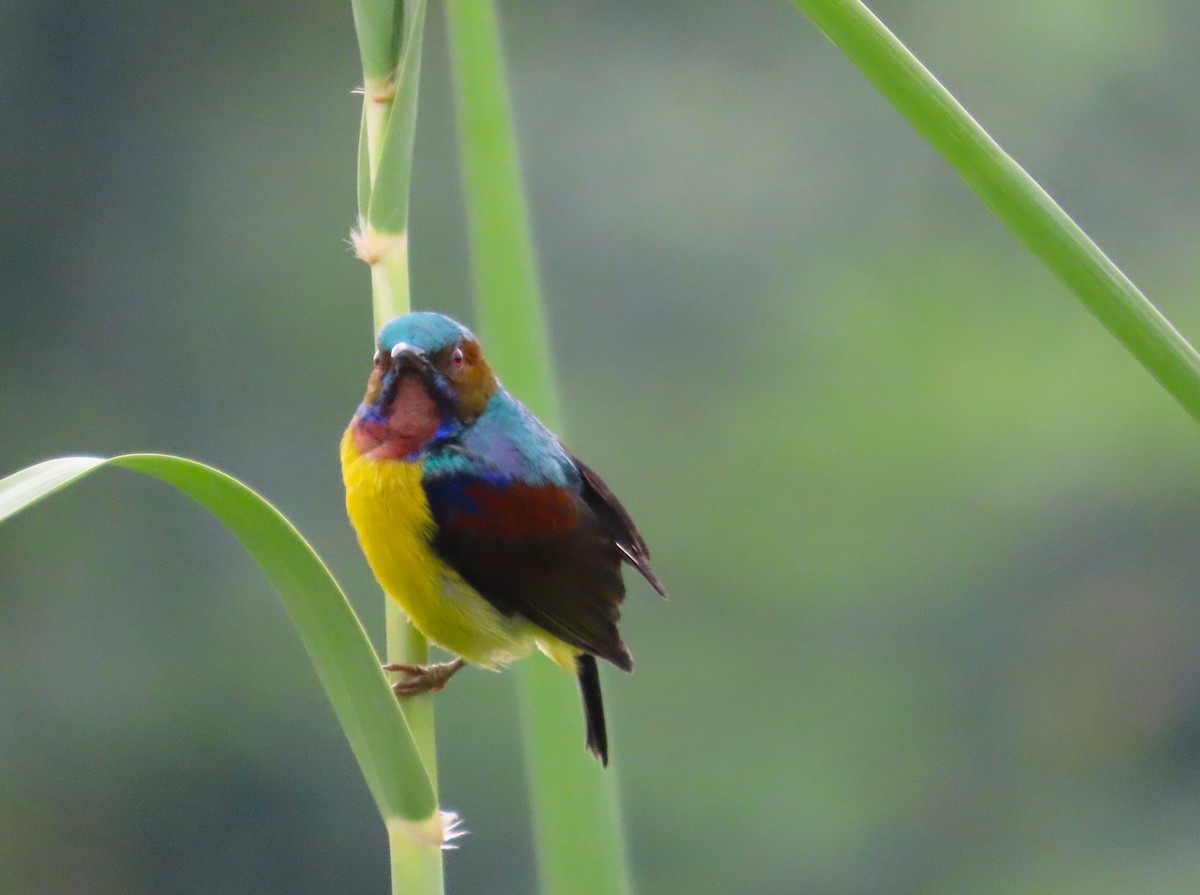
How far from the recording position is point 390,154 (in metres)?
0.98

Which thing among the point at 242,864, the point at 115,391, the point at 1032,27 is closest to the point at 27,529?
the point at 115,391

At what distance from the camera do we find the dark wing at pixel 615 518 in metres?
1.66

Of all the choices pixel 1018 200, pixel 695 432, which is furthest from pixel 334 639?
pixel 695 432

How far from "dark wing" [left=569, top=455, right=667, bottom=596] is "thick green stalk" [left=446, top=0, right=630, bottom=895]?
54cm

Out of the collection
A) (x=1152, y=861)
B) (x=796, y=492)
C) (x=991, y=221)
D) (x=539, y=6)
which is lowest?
(x=1152, y=861)

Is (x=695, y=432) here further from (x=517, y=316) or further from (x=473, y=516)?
(x=517, y=316)

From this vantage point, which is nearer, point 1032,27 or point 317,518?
point 317,518

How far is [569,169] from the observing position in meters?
7.91

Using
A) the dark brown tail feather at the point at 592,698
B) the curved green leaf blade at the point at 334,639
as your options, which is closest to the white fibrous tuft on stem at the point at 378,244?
the curved green leaf blade at the point at 334,639

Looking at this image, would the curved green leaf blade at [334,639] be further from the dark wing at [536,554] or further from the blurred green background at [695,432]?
the blurred green background at [695,432]

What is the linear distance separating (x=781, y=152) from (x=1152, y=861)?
14.6 ft

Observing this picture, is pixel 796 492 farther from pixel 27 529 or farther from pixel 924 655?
pixel 27 529

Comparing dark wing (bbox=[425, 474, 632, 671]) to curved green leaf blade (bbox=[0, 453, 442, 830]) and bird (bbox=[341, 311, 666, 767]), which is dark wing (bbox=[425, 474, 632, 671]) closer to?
bird (bbox=[341, 311, 666, 767])

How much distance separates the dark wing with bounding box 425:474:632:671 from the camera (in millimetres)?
1520
